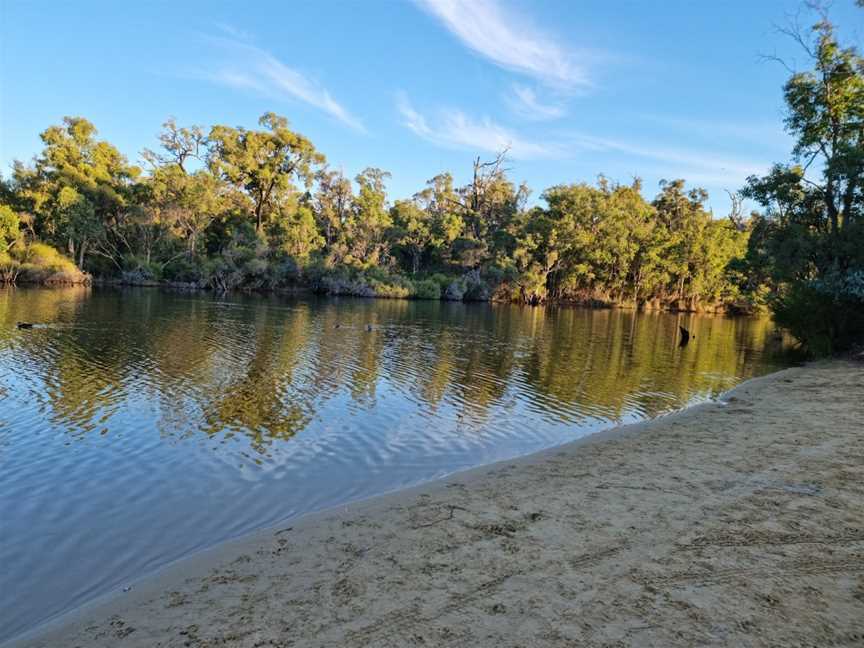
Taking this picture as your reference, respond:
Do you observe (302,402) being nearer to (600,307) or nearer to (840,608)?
(840,608)

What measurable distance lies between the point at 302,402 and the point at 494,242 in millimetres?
66076

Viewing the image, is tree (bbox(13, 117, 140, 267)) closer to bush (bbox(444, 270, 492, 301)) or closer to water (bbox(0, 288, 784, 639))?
water (bbox(0, 288, 784, 639))

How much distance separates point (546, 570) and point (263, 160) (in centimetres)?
7084

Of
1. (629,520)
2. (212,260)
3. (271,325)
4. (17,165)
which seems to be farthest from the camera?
(212,260)

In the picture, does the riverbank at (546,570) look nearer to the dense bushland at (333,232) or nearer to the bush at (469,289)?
the dense bushland at (333,232)

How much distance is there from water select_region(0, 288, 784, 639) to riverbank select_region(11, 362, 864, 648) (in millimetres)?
1227

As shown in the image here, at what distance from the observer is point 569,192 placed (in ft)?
234

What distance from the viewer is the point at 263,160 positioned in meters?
67.9

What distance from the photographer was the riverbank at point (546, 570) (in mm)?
4082

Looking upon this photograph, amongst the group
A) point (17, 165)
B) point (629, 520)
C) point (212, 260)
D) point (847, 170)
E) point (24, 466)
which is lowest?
point (24, 466)

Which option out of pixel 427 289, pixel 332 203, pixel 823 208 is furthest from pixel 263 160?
pixel 823 208

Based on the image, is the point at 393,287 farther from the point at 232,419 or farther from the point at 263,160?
the point at 232,419

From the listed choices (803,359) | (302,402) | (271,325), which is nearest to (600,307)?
(803,359)

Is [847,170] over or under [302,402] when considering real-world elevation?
over
